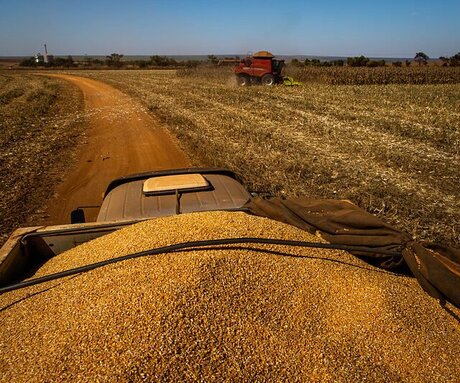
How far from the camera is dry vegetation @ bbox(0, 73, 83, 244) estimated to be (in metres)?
6.75

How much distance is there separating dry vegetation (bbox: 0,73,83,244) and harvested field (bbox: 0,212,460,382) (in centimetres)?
399

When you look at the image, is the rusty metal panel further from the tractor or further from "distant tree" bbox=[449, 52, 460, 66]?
"distant tree" bbox=[449, 52, 460, 66]

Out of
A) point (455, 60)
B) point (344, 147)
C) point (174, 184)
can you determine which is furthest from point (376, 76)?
point (174, 184)

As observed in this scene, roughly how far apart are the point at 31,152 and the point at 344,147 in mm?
8087

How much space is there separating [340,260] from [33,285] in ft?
7.51

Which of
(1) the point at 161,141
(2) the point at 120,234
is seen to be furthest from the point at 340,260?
(1) the point at 161,141

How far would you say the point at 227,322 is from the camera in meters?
2.22

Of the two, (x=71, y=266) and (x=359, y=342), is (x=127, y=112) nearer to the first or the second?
(x=71, y=266)

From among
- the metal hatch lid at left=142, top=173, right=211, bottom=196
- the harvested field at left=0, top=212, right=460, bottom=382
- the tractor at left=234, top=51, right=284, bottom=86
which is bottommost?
the harvested field at left=0, top=212, right=460, bottom=382

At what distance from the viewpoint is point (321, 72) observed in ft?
95.2

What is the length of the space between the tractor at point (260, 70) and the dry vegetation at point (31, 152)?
1057 centimetres

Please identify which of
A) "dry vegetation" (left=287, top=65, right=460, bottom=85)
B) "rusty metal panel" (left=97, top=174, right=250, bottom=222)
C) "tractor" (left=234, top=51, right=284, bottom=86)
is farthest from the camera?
"dry vegetation" (left=287, top=65, right=460, bottom=85)

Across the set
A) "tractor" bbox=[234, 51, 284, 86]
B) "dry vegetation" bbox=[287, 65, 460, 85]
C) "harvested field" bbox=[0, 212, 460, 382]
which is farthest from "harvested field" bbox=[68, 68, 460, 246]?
"dry vegetation" bbox=[287, 65, 460, 85]

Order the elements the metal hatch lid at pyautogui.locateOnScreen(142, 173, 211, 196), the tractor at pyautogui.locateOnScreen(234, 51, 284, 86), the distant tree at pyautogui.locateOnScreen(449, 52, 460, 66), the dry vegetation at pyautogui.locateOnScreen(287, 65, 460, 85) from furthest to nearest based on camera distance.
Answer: the distant tree at pyautogui.locateOnScreen(449, 52, 460, 66) < the dry vegetation at pyautogui.locateOnScreen(287, 65, 460, 85) < the tractor at pyautogui.locateOnScreen(234, 51, 284, 86) < the metal hatch lid at pyautogui.locateOnScreen(142, 173, 211, 196)
